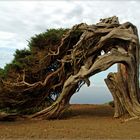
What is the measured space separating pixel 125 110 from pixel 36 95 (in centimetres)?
480

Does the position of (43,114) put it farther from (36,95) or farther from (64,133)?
(64,133)

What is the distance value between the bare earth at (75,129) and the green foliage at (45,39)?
4.31 metres

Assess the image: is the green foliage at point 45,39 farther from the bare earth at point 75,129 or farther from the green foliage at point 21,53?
the bare earth at point 75,129

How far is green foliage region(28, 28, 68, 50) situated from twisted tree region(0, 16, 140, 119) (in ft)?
1.10

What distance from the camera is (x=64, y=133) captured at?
17094 mm

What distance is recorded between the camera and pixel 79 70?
2391cm

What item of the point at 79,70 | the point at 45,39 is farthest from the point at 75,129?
the point at 45,39

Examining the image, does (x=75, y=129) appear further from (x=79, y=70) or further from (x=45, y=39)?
(x=45, y=39)

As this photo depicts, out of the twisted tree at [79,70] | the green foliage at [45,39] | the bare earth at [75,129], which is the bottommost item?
the bare earth at [75,129]

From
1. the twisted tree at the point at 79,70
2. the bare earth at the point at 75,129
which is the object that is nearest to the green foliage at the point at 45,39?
the twisted tree at the point at 79,70

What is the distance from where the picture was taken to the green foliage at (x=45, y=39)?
2548cm

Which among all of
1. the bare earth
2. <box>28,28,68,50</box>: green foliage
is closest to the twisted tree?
<box>28,28,68,50</box>: green foliage

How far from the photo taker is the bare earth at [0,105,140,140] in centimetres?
1636

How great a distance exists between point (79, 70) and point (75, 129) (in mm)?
5972
